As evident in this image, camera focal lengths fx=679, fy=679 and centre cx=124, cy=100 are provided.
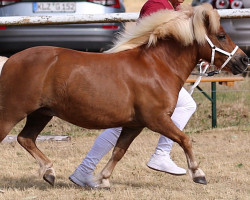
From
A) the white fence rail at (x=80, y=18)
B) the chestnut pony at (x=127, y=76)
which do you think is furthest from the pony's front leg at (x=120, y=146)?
the white fence rail at (x=80, y=18)

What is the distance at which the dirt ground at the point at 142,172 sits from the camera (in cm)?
615

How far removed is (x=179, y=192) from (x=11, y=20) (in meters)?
3.29

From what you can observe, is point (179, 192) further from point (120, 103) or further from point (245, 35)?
point (245, 35)

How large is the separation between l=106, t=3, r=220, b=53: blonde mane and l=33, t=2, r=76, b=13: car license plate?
483 cm

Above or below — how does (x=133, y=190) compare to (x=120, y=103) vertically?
below

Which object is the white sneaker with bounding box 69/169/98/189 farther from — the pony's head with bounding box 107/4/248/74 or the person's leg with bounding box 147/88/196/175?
the pony's head with bounding box 107/4/248/74

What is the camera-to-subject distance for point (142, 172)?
7.31 m

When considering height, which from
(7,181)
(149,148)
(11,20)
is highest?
(11,20)

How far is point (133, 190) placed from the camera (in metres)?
6.33

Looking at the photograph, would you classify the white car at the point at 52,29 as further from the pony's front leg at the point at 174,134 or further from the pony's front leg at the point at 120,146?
the pony's front leg at the point at 174,134

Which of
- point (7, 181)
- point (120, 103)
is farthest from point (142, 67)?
point (7, 181)

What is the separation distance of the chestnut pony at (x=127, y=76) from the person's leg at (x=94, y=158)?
0.46 meters

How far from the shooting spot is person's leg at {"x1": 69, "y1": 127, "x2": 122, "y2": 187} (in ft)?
21.3

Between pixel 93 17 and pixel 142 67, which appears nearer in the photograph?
pixel 142 67
